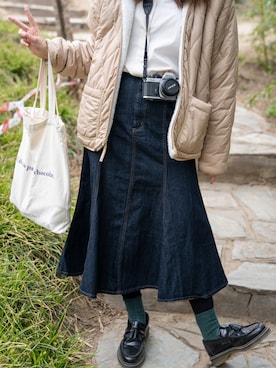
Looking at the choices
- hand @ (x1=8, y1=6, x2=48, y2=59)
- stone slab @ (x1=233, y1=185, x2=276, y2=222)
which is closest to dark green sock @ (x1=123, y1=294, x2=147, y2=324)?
hand @ (x1=8, y1=6, x2=48, y2=59)

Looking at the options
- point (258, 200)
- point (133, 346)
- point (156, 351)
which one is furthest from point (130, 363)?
point (258, 200)

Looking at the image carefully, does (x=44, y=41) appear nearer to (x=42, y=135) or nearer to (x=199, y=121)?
(x=42, y=135)

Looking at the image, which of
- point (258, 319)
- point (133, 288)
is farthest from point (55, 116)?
point (258, 319)

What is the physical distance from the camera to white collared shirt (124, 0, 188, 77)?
2.11m

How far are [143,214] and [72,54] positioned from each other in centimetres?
74

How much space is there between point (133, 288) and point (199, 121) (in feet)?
2.65

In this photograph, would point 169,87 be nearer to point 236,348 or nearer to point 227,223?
point 236,348

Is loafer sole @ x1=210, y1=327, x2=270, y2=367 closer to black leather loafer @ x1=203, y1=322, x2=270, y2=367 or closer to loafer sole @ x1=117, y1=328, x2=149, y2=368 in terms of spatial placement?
black leather loafer @ x1=203, y1=322, x2=270, y2=367

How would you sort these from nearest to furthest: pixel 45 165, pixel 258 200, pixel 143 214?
1. pixel 143 214
2. pixel 45 165
3. pixel 258 200

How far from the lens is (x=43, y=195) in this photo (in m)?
2.50

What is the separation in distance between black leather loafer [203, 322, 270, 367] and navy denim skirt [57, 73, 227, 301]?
0.69 feet

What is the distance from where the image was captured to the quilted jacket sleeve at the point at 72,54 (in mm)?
2307

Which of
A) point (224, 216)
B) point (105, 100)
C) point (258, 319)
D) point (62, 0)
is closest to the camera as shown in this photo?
point (105, 100)

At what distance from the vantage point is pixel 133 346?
8.53 feet
